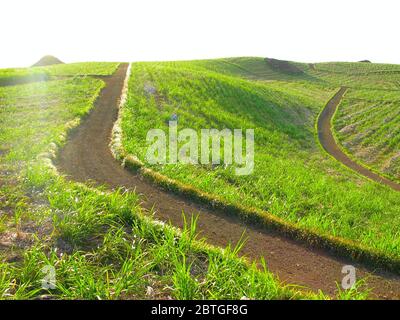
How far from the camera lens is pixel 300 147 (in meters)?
34.6

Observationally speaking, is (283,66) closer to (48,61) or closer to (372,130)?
(372,130)

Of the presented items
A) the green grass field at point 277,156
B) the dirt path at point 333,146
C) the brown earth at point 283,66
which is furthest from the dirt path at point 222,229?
the brown earth at point 283,66

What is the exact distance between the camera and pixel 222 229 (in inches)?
451

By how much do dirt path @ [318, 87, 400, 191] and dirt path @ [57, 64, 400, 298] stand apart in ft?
73.9

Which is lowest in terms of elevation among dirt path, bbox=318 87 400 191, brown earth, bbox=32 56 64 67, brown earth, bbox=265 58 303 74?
dirt path, bbox=318 87 400 191

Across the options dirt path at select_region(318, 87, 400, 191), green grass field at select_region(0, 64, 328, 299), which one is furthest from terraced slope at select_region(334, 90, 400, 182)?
green grass field at select_region(0, 64, 328, 299)

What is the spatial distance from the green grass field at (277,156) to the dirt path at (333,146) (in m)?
1.34

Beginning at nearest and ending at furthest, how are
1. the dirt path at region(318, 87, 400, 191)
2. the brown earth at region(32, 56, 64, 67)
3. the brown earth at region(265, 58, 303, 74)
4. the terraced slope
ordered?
the dirt path at region(318, 87, 400, 191) → the terraced slope → the brown earth at region(265, 58, 303, 74) → the brown earth at region(32, 56, 64, 67)

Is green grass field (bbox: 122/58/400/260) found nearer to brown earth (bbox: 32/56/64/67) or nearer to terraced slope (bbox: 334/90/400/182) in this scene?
terraced slope (bbox: 334/90/400/182)

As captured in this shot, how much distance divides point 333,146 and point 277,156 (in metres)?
13.4

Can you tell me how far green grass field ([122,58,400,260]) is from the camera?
13.9 meters

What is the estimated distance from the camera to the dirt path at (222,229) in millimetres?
9094

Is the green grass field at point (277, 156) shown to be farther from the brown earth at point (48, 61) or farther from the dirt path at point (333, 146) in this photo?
the brown earth at point (48, 61)
